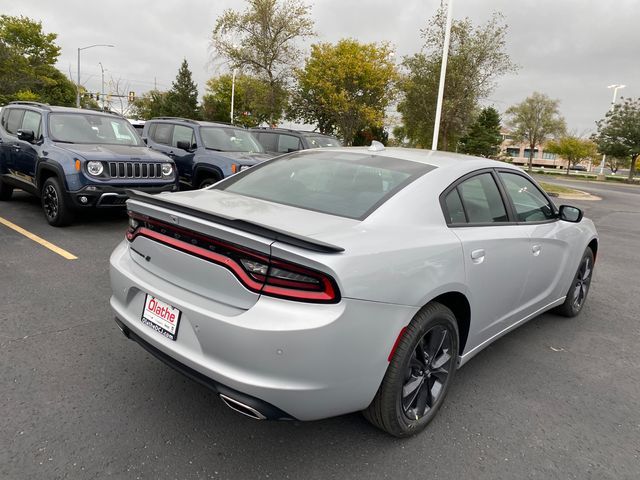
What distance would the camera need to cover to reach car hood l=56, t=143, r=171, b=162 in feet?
22.0

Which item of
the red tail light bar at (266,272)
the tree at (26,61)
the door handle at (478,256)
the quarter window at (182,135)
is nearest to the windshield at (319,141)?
the quarter window at (182,135)

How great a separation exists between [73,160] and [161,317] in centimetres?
520

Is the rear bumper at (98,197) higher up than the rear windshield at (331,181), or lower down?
lower down

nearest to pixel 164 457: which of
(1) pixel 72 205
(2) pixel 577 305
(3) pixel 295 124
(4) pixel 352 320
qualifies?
(4) pixel 352 320

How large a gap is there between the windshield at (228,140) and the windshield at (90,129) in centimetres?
151

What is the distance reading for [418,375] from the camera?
2521 millimetres

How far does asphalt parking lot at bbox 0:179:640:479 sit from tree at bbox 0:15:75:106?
1696 inches

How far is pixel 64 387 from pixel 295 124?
106 feet

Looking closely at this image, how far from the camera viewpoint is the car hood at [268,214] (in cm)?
225

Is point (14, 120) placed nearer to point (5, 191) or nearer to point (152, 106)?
point (5, 191)

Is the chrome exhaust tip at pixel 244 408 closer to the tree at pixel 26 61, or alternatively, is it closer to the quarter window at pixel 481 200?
the quarter window at pixel 481 200

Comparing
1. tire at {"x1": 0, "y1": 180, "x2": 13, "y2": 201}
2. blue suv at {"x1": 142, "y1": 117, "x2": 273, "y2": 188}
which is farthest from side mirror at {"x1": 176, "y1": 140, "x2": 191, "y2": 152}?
tire at {"x1": 0, "y1": 180, "x2": 13, "y2": 201}

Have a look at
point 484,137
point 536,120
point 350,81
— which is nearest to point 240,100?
point 350,81

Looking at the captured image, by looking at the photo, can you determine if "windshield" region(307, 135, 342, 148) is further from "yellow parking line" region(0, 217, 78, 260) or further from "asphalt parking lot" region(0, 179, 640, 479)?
"asphalt parking lot" region(0, 179, 640, 479)
